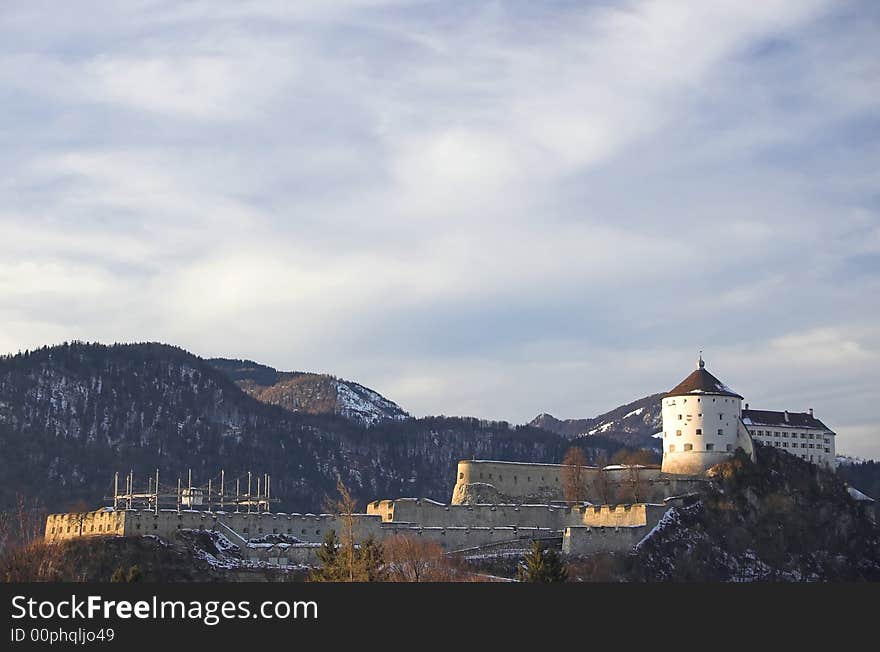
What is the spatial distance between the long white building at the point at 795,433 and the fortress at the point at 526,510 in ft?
0.48

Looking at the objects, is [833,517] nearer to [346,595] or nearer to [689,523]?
[689,523]

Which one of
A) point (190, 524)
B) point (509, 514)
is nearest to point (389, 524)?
point (509, 514)

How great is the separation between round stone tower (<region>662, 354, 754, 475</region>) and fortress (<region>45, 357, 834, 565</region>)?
2.6 inches

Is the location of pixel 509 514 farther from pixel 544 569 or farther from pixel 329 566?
pixel 329 566

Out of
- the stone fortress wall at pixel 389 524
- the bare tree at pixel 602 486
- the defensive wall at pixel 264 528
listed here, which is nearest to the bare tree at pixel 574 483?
the bare tree at pixel 602 486

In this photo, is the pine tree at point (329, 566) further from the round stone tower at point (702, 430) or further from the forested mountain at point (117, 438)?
the forested mountain at point (117, 438)

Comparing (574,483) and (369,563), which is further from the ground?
(574,483)

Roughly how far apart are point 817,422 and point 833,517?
46.5 feet

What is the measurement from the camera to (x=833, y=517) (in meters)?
91.8

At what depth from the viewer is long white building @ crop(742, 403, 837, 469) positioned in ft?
331

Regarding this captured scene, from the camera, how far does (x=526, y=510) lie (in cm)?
8719

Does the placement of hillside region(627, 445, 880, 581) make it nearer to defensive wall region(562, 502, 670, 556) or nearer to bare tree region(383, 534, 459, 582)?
defensive wall region(562, 502, 670, 556)

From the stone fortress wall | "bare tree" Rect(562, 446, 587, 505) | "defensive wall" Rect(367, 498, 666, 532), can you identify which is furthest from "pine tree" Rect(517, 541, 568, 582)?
"bare tree" Rect(562, 446, 587, 505)

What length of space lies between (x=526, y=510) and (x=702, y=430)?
1509 centimetres
